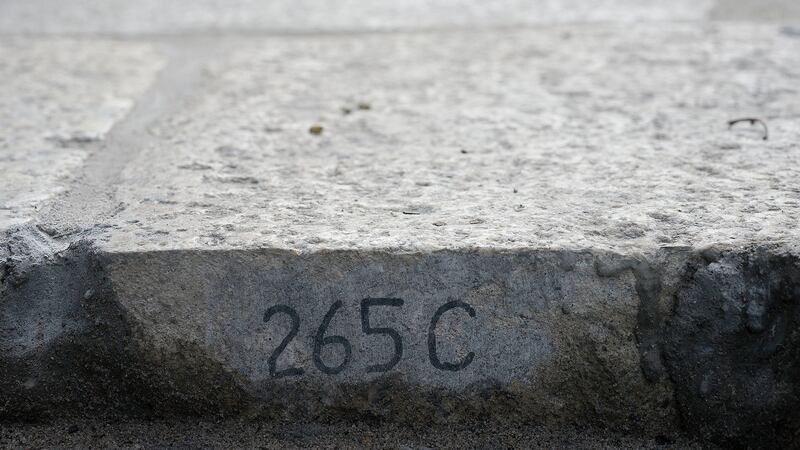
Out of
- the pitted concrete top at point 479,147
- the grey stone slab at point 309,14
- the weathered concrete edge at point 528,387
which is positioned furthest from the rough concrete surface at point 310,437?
the grey stone slab at point 309,14

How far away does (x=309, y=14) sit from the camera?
5.72 feet

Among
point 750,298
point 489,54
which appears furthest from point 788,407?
point 489,54

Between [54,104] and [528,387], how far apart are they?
79 centimetres

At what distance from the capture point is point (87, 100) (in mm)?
1287

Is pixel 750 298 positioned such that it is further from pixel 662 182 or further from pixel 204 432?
pixel 204 432

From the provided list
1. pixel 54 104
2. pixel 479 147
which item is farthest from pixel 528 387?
pixel 54 104

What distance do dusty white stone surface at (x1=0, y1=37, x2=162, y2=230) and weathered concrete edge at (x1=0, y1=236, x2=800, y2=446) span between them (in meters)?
0.14

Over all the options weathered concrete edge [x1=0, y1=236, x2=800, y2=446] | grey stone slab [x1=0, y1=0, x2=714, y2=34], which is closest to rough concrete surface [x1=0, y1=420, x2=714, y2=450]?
weathered concrete edge [x1=0, y1=236, x2=800, y2=446]

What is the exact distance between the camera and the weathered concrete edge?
819mm

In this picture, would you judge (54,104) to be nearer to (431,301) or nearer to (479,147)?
(479,147)

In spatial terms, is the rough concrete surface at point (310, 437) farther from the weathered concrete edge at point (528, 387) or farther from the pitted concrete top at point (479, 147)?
the pitted concrete top at point (479, 147)

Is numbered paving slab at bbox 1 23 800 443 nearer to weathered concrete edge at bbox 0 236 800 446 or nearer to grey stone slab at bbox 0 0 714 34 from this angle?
weathered concrete edge at bbox 0 236 800 446

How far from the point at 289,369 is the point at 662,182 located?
1.43 ft

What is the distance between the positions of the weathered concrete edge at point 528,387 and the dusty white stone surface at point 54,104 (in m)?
0.14
